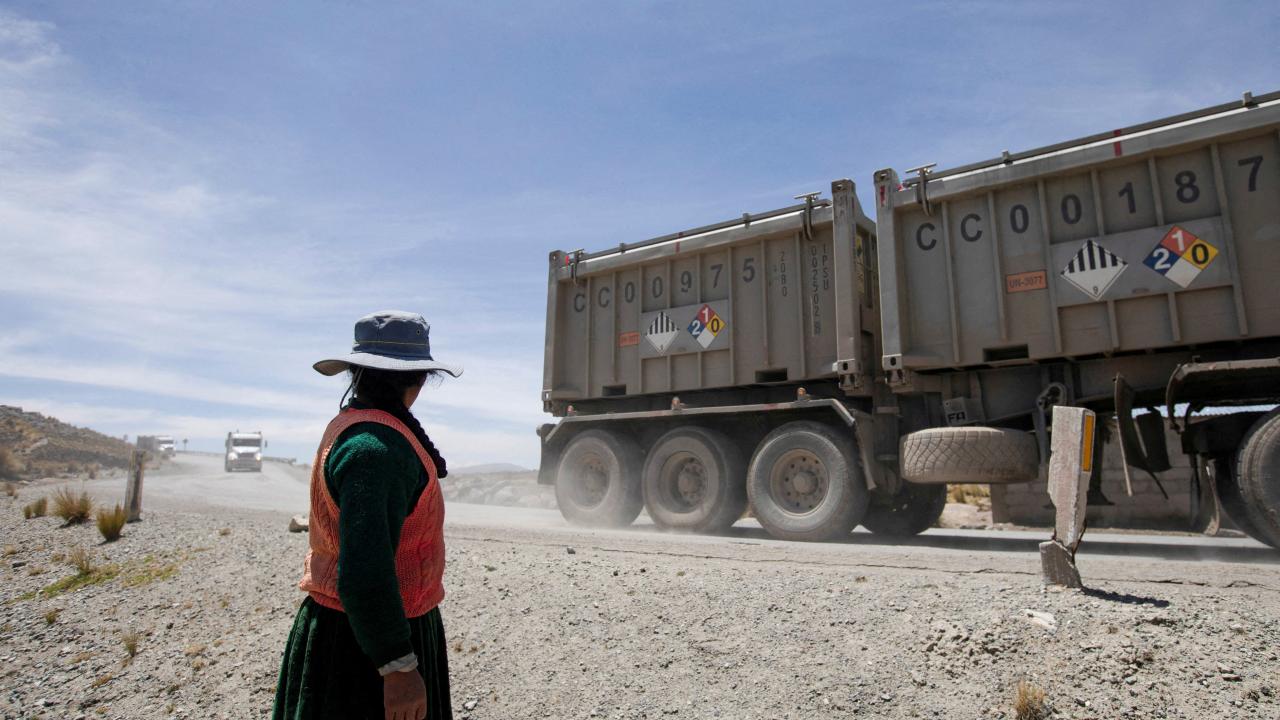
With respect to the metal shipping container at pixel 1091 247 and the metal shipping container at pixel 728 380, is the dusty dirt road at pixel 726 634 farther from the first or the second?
Answer: the metal shipping container at pixel 1091 247

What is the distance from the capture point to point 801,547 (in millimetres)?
6617

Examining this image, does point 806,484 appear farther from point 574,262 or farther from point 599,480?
point 574,262

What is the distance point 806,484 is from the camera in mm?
8062

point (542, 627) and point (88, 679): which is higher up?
point (542, 627)

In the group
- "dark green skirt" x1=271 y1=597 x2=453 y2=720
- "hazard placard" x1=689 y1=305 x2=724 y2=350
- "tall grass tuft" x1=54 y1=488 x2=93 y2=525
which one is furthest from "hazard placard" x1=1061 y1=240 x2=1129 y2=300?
"tall grass tuft" x1=54 y1=488 x2=93 y2=525

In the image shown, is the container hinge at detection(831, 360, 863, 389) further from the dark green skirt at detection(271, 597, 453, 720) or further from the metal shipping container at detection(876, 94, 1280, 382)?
the dark green skirt at detection(271, 597, 453, 720)

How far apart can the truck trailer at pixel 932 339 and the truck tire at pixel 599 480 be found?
3cm

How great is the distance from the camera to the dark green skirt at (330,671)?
193cm

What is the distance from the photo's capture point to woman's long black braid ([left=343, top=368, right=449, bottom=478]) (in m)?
2.12

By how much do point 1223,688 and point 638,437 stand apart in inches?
295

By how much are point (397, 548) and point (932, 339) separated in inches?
273

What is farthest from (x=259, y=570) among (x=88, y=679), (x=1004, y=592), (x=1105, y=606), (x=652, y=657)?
(x=1105, y=606)

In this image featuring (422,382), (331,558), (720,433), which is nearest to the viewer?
(331,558)

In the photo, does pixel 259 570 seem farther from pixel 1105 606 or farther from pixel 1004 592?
pixel 1105 606
